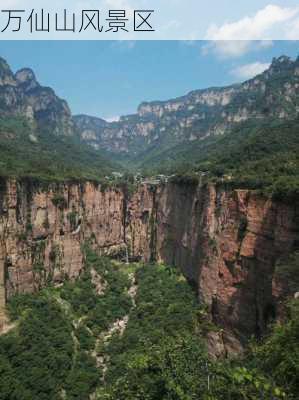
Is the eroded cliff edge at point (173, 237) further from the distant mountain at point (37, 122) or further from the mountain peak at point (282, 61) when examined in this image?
the mountain peak at point (282, 61)

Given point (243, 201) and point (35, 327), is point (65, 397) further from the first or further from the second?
point (243, 201)

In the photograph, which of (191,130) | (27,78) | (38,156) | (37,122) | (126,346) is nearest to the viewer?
(126,346)

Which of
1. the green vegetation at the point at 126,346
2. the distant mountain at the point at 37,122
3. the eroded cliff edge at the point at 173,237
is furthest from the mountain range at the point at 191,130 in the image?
the green vegetation at the point at 126,346

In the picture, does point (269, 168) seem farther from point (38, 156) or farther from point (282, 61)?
point (282, 61)

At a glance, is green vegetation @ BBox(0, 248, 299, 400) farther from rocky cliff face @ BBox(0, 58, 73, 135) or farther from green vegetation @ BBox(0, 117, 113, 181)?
rocky cliff face @ BBox(0, 58, 73, 135)

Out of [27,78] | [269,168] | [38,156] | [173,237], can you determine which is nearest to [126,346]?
[269,168]

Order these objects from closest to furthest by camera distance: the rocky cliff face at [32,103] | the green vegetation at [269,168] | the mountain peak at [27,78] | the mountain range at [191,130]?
the green vegetation at [269,168] < the mountain range at [191,130] < the rocky cliff face at [32,103] < the mountain peak at [27,78]

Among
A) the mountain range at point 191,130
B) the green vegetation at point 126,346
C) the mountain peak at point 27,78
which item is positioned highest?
the mountain peak at point 27,78
